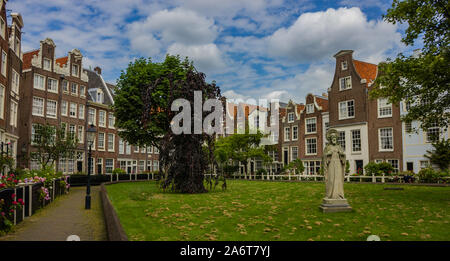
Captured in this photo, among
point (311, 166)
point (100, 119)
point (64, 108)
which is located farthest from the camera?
point (100, 119)

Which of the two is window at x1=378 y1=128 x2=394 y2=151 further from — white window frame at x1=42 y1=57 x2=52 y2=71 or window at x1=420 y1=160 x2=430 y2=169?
white window frame at x1=42 y1=57 x2=52 y2=71

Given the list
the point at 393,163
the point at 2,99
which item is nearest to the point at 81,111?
the point at 2,99

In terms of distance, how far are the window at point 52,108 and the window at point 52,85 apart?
1.50m

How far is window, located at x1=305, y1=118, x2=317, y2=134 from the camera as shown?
4663cm

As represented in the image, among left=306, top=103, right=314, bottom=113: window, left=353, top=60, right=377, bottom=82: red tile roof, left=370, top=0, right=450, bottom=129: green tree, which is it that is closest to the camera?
left=370, top=0, right=450, bottom=129: green tree

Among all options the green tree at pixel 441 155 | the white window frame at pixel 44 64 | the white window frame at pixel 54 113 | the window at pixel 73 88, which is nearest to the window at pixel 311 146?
the green tree at pixel 441 155

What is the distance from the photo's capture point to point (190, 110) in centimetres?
1952

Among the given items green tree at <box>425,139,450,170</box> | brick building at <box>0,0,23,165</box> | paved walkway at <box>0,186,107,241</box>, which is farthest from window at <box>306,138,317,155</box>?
paved walkway at <box>0,186,107,241</box>

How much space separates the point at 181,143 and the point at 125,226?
412 inches

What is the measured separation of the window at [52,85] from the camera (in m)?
42.0

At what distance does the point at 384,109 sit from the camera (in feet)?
124

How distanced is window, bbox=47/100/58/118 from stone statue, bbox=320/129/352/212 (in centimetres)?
3956

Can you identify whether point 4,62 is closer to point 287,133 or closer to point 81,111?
point 81,111

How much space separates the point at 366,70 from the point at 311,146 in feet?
39.7
